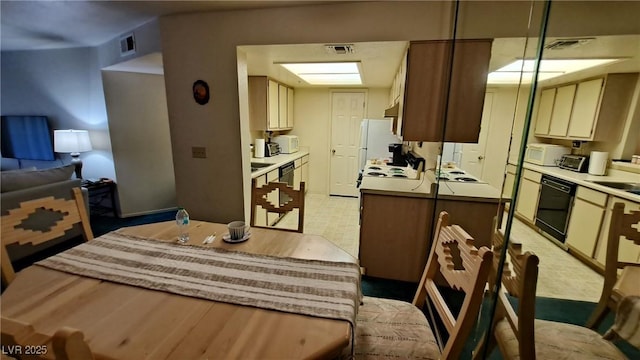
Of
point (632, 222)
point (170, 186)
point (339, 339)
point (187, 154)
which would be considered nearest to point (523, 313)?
point (339, 339)

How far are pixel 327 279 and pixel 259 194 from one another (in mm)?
908

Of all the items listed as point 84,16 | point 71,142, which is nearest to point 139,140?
point 71,142

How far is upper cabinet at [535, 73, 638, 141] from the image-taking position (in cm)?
180

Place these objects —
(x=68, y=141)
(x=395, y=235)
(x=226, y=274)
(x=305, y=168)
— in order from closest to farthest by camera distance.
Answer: (x=226, y=274)
(x=395, y=235)
(x=68, y=141)
(x=305, y=168)

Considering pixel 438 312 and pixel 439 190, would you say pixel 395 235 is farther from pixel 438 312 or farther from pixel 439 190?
pixel 438 312

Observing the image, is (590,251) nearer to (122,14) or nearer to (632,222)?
(632,222)

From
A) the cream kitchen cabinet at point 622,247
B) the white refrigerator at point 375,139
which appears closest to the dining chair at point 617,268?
the cream kitchen cabinet at point 622,247

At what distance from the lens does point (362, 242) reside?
2305mm

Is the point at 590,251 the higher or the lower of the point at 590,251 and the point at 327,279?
the lower

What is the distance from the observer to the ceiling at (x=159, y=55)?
1.81 m

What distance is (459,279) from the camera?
102cm

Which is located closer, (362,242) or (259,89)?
(362,242)

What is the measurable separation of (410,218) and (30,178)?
3436 millimetres

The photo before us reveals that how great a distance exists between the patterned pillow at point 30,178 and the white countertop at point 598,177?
4210mm
